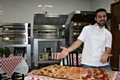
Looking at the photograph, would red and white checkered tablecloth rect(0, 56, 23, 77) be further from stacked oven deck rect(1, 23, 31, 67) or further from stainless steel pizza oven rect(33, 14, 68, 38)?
stainless steel pizza oven rect(33, 14, 68, 38)

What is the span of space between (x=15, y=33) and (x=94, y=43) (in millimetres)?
4225

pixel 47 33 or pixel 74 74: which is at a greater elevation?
pixel 47 33

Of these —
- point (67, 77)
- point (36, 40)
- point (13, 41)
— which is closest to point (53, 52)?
point (36, 40)

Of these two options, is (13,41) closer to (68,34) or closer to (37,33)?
(37,33)

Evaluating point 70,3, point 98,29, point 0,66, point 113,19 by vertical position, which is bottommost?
point 0,66

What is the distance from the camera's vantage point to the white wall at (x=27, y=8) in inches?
251

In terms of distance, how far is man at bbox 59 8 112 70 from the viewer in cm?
221

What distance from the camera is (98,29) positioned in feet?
7.65

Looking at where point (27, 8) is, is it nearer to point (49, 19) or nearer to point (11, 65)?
point (49, 19)

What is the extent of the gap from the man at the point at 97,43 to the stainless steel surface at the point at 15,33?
13.0ft

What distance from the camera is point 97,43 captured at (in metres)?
2.27

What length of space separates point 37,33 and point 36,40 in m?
0.30

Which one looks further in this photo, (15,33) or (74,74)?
(15,33)

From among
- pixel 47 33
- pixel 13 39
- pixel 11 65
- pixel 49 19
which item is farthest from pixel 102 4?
pixel 11 65
